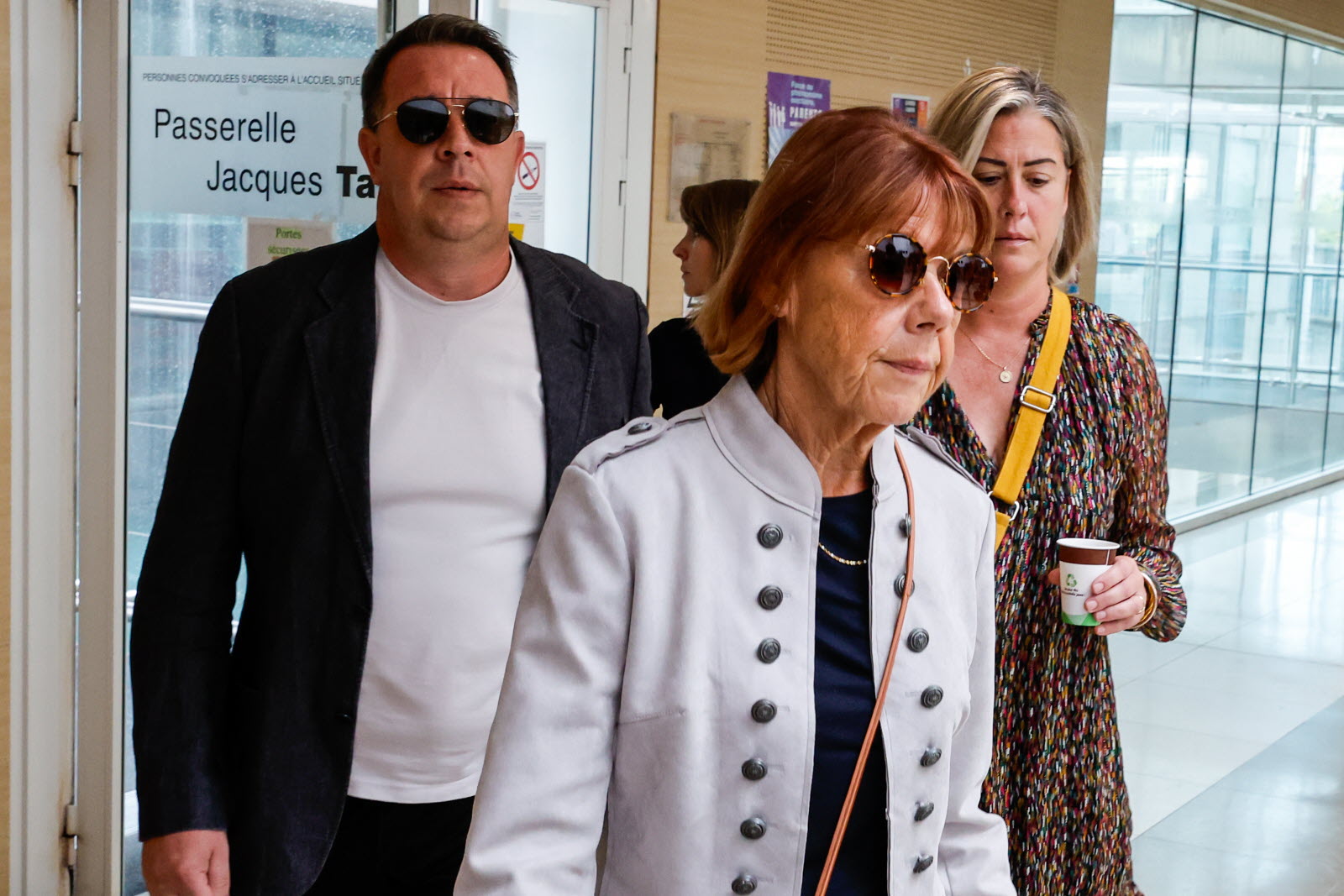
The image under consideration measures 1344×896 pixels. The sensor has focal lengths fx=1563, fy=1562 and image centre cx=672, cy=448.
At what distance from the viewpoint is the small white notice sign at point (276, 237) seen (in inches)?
172

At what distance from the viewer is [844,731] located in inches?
63.7

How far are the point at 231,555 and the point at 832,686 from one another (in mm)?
1113

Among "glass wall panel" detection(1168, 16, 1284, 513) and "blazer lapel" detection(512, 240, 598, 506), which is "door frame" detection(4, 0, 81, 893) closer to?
"blazer lapel" detection(512, 240, 598, 506)

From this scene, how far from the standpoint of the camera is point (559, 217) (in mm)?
5699

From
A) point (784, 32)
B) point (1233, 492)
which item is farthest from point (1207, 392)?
point (784, 32)

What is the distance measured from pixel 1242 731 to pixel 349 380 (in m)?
5.43

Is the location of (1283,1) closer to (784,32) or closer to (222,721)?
(784,32)

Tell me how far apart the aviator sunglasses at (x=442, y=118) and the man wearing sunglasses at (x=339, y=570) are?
6 centimetres

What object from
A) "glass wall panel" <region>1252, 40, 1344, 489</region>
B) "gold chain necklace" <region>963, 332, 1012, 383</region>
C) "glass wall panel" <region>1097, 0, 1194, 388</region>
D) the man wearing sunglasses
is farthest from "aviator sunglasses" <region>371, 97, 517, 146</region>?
"glass wall panel" <region>1252, 40, 1344, 489</region>

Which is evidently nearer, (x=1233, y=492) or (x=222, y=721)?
(x=222, y=721)

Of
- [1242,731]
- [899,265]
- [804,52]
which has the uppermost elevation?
[804,52]

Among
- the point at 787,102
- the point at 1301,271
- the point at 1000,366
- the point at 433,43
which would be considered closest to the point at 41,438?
the point at 433,43

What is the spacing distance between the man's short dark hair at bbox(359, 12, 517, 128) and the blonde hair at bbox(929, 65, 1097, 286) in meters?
0.74

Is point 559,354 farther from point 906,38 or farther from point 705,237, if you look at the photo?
point 906,38
